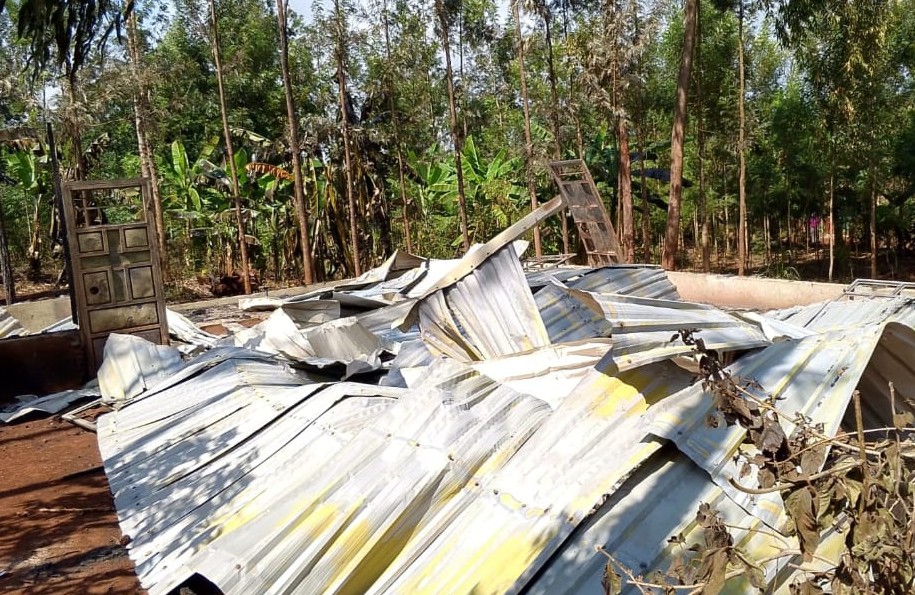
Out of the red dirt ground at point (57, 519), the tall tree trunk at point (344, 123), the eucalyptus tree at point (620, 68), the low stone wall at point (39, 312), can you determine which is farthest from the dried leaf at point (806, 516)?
the tall tree trunk at point (344, 123)

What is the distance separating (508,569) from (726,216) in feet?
63.8

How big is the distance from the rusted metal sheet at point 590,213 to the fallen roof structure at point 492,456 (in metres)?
6.48

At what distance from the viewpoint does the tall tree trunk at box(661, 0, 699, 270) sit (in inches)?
522

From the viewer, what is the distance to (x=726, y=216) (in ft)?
67.6

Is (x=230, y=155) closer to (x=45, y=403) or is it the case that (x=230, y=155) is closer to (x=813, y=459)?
(x=45, y=403)

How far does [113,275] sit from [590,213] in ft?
23.3

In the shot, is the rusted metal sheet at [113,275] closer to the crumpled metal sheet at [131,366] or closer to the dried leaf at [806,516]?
the crumpled metal sheet at [131,366]

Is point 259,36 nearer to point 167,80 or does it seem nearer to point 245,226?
point 167,80

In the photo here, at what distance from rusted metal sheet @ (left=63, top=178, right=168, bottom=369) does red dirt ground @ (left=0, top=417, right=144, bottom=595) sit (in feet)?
5.58

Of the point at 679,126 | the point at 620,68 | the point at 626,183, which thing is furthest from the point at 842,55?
the point at 626,183

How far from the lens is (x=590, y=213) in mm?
11953

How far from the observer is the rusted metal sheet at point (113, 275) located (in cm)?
809

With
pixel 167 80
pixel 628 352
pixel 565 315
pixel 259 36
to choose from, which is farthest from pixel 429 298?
pixel 259 36

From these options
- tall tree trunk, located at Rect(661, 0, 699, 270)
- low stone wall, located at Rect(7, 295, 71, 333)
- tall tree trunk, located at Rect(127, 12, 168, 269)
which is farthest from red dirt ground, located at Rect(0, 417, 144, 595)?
tall tree trunk, located at Rect(661, 0, 699, 270)
